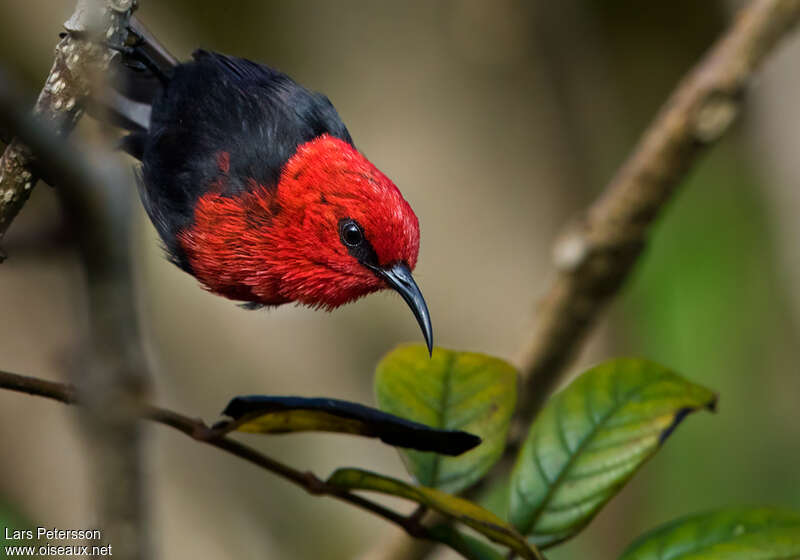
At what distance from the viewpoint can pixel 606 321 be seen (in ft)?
14.1

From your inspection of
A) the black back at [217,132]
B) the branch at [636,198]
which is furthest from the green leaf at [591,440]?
the branch at [636,198]

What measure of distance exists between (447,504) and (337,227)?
559mm

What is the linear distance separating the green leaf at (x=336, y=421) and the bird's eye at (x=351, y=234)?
1.28 feet

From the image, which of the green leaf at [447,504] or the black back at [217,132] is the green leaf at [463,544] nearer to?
the green leaf at [447,504]

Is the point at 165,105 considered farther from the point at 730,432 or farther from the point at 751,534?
the point at 730,432

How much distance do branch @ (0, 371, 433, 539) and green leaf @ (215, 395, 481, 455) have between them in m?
0.03

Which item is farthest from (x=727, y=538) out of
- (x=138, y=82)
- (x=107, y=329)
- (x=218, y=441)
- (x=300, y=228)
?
(x=138, y=82)

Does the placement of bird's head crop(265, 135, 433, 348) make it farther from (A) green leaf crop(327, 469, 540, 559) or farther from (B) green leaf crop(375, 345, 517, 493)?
(A) green leaf crop(327, 469, 540, 559)

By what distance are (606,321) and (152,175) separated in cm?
315

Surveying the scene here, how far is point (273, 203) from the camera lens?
1.49m

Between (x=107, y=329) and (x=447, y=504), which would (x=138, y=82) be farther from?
(x=107, y=329)

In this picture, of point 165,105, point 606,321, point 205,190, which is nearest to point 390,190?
point 205,190

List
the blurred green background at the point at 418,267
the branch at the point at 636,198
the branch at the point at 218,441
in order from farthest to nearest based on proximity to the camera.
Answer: the blurred green background at the point at 418,267
the branch at the point at 636,198
the branch at the point at 218,441

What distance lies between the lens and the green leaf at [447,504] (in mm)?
1066
